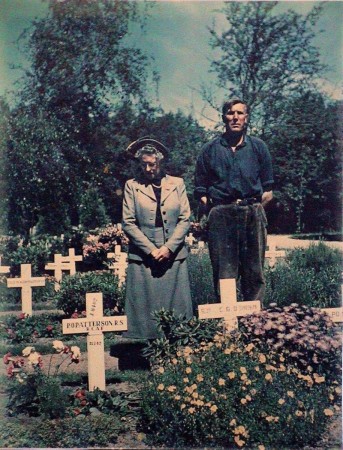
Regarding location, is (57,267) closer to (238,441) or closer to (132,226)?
(132,226)

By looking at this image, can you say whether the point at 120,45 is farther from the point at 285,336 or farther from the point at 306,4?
the point at 285,336

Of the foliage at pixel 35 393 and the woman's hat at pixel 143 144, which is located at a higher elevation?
the woman's hat at pixel 143 144

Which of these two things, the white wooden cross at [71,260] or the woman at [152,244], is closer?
the woman at [152,244]

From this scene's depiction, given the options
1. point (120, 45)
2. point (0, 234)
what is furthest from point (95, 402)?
point (120, 45)

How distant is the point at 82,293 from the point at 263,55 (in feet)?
11.3

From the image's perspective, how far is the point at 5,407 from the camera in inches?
155

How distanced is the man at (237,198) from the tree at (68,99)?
100 cm

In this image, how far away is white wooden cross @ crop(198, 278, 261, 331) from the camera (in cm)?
454

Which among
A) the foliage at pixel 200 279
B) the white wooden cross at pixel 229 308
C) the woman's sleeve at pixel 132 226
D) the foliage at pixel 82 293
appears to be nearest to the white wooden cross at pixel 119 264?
the foliage at pixel 82 293

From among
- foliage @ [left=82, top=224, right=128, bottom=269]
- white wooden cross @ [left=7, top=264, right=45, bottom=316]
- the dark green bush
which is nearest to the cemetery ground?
the dark green bush

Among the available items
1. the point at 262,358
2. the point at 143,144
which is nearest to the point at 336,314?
the point at 262,358

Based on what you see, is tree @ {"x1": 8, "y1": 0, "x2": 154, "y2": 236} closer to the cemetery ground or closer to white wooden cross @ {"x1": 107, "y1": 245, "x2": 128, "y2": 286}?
white wooden cross @ {"x1": 107, "y1": 245, "x2": 128, "y2": 286}

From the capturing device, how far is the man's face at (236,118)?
4.88 meters

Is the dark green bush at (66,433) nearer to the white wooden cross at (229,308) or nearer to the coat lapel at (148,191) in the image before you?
the white wooden cross at (229,308)
